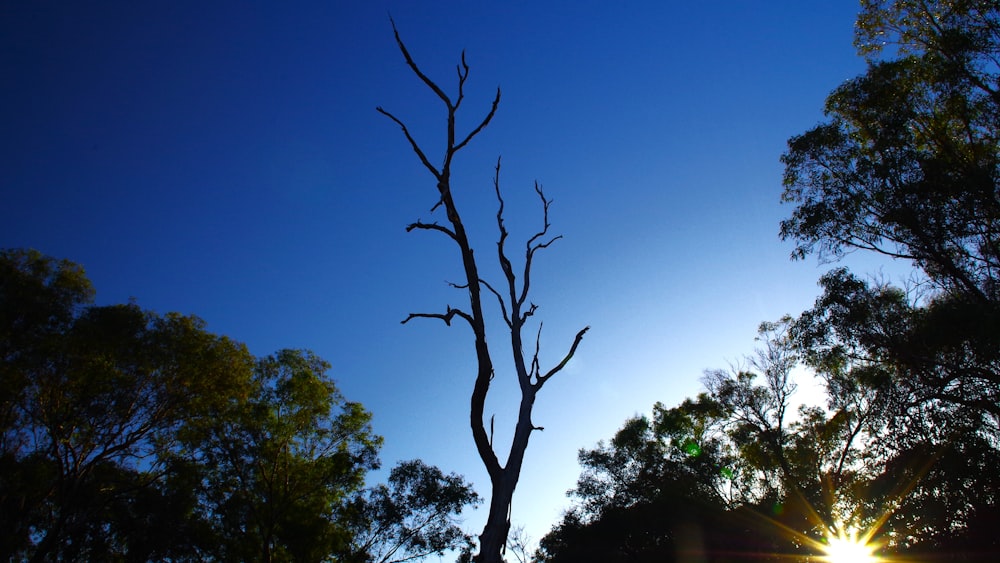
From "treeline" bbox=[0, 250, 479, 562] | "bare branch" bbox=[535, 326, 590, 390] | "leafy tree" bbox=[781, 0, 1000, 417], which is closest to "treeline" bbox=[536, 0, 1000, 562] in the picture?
"leafy tree" bbox=[781, 0, 1000, 417]

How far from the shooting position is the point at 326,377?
2134 centimetres

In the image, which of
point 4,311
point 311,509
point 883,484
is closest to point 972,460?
point 883,484

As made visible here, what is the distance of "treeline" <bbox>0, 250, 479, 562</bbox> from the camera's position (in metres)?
14.5

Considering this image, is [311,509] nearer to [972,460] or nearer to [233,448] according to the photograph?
[233,448]

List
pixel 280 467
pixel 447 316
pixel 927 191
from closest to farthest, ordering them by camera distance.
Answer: pixel 447 316, pixel 927 191, pixel 280 467

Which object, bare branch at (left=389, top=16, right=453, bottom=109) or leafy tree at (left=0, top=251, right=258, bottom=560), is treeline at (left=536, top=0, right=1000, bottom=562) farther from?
leafy tree at (left=0, top=251, right=258, bottom=560)

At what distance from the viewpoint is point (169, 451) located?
17219mm

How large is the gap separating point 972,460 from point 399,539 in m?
19.0

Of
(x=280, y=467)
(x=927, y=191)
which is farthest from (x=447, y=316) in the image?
(x=280, y=467)

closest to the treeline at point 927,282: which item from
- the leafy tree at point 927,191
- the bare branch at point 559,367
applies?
the leafy tree at point 927,191

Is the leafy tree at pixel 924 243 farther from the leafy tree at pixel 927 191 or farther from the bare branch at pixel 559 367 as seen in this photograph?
the bare branch at pixel 559 367

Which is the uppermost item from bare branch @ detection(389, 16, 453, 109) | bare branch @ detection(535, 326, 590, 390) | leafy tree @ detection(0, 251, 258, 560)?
leafy tree @ detection(0, 251, 258, 560)

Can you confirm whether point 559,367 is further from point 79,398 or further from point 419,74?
point 79,398

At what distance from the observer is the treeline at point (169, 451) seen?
14461 millimetres
